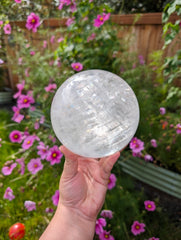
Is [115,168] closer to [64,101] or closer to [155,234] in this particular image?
[155,234]

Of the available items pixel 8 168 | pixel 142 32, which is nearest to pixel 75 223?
pixel 8 168

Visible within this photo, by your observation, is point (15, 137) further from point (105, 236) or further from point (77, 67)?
point (105, 236)

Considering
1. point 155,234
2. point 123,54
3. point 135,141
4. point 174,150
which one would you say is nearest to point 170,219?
point 155,234

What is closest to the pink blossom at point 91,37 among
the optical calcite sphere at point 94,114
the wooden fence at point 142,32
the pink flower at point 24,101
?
the wooden fence at point 142,32

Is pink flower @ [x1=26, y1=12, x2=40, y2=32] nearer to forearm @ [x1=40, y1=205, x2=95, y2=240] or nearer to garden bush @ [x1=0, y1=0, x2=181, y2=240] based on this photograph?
garden bush @ [x1=0, y1=0, x2=181, y2=240]

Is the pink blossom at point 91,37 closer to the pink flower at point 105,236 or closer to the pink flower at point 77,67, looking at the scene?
the pink flower at point 77,67

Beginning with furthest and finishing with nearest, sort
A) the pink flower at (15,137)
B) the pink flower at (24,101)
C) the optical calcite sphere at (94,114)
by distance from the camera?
the pink flower at (24,101), the pink flower at (15,137), the optical calcite sphere at (94,114)
